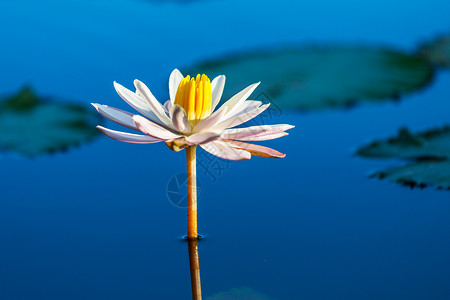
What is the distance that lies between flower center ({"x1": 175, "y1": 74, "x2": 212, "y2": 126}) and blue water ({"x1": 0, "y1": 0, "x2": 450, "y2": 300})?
2.05 feet

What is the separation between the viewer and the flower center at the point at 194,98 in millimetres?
1891

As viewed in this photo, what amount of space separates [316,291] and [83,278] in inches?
35.4

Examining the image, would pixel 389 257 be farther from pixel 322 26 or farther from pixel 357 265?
pixel 322 26

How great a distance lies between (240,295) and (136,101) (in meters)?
0.81

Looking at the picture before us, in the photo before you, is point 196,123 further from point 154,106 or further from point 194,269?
point 194,269

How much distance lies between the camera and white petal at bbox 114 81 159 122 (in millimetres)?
1972

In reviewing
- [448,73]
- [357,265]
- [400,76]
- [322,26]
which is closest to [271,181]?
[357,265]

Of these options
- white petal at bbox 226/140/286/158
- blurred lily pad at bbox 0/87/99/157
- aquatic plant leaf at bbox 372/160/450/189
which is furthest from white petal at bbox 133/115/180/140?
blurred lily pad at bbox 0/87/99/157

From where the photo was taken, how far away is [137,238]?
7.91 ft

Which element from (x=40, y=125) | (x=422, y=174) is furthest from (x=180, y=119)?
(x=40, y=125)

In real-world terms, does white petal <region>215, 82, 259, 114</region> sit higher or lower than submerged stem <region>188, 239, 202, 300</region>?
higher

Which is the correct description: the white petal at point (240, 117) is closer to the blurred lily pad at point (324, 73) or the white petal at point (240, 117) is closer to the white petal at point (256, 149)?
the white petal at point (256, 149)

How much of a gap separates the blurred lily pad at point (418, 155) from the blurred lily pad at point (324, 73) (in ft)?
2.41

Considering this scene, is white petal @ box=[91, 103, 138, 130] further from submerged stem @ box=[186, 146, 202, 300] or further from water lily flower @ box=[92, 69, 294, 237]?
submerged stem @ box=[186, 146, 202, 300]
